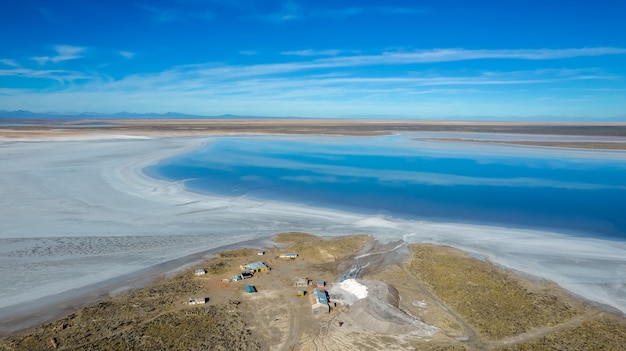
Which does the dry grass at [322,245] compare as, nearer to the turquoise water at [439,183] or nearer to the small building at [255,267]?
the small building at [255,267]

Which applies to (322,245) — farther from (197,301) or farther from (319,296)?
(197,301)

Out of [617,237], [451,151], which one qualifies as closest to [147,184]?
[617,237]

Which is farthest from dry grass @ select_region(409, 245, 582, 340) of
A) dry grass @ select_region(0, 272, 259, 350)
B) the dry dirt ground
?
dry grass @ select_region(0, 272, 259, 350)

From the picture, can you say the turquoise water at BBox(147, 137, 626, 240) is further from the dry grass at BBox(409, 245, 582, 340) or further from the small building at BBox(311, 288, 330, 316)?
the small building at BBox(311, 288, 330, 316)

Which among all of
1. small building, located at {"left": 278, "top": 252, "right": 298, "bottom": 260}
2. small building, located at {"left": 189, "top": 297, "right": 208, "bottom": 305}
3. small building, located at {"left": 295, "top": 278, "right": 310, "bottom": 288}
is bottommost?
small building, located at {"left": 189, "top": 297, "right": 208, "bottom": 305}

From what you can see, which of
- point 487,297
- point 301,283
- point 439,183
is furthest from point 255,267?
point 439,183

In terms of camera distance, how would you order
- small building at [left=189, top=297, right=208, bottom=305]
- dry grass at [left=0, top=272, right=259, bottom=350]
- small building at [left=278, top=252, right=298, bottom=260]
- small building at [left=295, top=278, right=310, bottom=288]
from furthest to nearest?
small building at [left=278, top=252, right=298, bottom=260]
small building at [left=295, top=278, right=310, bottom=288]
small building at [left=189, top=297, right=208, bottom=305]
dry grass at [left=0, top=272, right=259, bottom=350]

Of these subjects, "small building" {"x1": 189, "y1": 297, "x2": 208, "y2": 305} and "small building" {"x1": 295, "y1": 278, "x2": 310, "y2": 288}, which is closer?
"small building" {"x1": 189, "y1": 297, "x2": 208, "y2": 305}

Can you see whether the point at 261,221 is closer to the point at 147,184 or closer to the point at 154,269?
the point at 154,269
